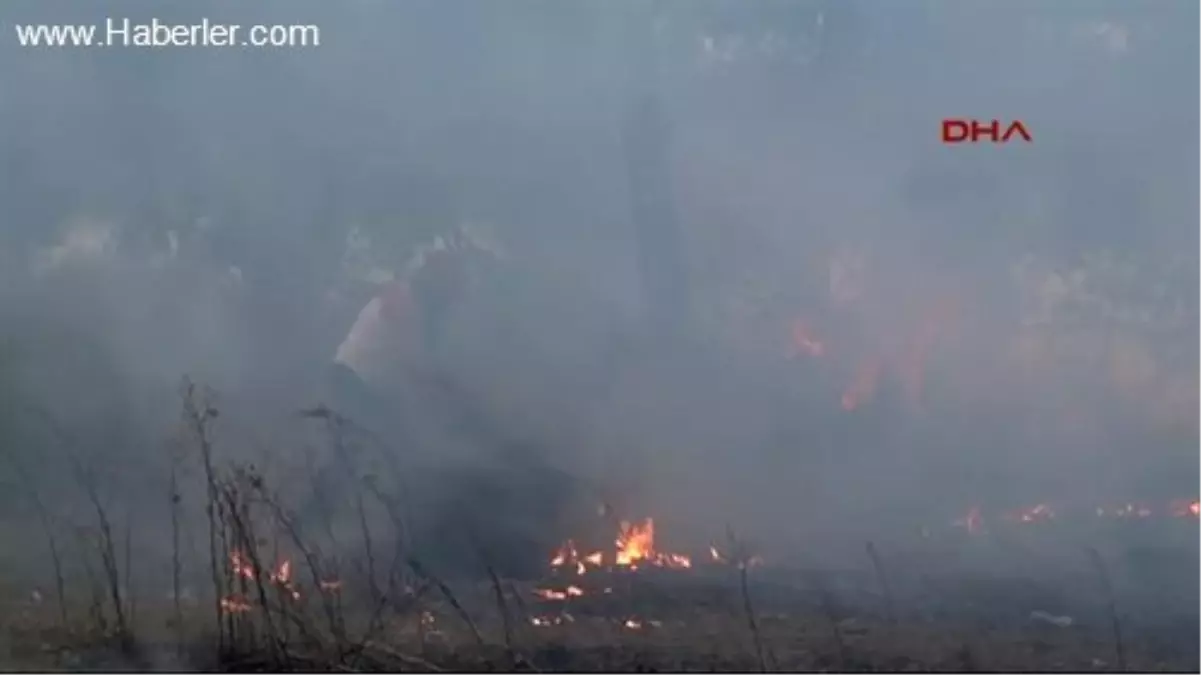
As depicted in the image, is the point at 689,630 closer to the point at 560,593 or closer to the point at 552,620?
the point at 552,620

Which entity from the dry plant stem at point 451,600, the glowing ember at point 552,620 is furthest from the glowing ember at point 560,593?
the dry plant stem at point 451,600

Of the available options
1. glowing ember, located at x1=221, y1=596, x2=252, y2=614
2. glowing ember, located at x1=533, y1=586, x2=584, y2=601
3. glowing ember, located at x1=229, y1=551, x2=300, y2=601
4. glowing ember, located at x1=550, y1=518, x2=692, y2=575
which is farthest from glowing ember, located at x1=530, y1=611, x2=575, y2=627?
glowing ember, located at x1=550, y1=518, x2=692, y2=575

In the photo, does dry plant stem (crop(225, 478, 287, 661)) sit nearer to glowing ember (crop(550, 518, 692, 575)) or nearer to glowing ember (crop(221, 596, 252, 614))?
glowing ember (crop(221, 596, 252, 614))

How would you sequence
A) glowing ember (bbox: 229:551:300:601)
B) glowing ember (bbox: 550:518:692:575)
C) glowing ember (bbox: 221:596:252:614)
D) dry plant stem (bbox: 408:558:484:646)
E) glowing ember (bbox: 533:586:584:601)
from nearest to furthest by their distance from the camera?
dry plant stem (bbox: 408:558:484:646) → glowing ember (bbox: 229:551:300:601) → glowing ember (bbox: 221:596:252:614) → glowing ember (bbox: 533:586:584:601) → glowing ember (bbox: 550:518:692:575)

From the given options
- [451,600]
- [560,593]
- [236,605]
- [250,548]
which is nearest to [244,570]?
[236,605]

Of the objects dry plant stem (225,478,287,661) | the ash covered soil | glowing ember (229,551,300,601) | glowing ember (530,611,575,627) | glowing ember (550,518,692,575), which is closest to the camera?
dry plant stem (225,478,287,661)

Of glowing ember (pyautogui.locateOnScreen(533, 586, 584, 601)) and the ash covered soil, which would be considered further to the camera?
glowing ember (pyautogui.locateOnScreen(533, 586, 584, 601))

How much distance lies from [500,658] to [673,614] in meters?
4.78

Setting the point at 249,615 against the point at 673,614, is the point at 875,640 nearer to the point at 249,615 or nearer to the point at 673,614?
the point at 673,614

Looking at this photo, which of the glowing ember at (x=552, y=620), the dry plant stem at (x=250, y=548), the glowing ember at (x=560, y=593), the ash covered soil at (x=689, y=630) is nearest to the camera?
the dry plant stem at (x=250, y=548)

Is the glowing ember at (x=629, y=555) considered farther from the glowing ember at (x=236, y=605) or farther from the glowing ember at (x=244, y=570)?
the glowing ember at (x=236, y=605)

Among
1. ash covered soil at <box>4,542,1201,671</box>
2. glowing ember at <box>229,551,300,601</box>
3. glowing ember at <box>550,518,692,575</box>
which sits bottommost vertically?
ash covered soil at <box>4,542,1201,671</box>

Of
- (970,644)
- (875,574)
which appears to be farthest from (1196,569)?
(970,644)

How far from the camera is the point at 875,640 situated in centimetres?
1500
